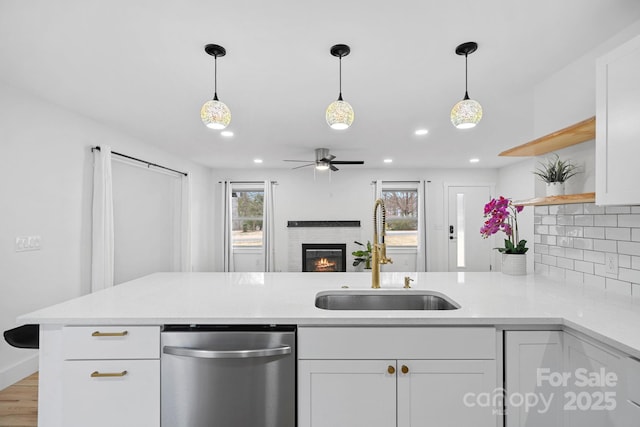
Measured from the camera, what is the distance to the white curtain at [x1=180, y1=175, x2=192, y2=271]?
17.1ft

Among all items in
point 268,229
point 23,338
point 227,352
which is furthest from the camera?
point 268,229

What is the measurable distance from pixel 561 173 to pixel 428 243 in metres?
4.66

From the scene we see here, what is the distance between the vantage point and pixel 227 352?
1.27 metres

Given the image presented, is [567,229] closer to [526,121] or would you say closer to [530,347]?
[530,347]

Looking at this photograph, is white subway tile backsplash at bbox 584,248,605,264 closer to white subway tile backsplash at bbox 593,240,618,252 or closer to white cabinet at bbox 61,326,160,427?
white subway tile backsplash at bbox 593,240,618,252

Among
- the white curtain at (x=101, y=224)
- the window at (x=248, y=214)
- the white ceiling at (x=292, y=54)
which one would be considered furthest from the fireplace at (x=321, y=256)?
the white curtain at (x=101, y=224)

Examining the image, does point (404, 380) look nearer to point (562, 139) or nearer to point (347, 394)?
point (347, 394)

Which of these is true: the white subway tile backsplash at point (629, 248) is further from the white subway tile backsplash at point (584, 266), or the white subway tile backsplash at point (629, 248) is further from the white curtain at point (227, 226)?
the white curtain at point (227, 226)

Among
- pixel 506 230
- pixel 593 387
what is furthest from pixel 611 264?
pixel 593 387

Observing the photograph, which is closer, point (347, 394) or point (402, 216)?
point (347, 394)

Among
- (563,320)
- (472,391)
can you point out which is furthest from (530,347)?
(472,391)

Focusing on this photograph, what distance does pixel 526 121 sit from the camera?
330 cm

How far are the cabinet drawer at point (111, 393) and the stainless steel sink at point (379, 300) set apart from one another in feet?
2.97

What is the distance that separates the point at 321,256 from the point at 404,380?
16.9ft
